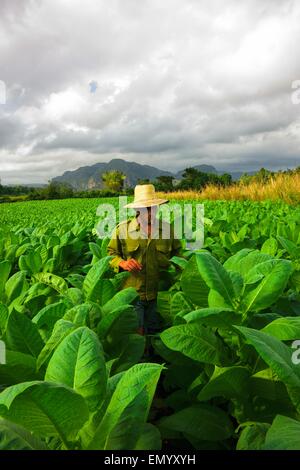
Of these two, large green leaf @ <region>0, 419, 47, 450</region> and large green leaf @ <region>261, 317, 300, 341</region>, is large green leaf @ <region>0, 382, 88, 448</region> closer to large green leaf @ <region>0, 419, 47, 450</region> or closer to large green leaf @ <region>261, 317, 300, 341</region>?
large green leaf @ <region>0, 419, 47, 450</region>

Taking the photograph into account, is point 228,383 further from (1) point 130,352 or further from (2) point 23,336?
(2) point 23,336

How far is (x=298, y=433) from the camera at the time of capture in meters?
0.89

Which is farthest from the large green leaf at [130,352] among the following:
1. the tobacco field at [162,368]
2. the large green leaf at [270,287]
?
the large green leaf at [270,287]

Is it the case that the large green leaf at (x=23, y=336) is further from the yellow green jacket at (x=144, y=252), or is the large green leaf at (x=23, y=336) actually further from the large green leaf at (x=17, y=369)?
the yellow green jacket at (x=144, y=252)

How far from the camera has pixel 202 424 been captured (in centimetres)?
129

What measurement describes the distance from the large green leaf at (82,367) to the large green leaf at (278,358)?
1.14 ft

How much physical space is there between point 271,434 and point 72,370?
1.55 ft

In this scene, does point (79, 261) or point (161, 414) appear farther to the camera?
point (79, 261)

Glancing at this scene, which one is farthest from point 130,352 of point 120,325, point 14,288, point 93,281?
point 14,288

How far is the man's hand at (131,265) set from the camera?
3.51 metres

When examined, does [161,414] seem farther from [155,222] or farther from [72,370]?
[155,222]

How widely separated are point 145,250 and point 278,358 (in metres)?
2.79

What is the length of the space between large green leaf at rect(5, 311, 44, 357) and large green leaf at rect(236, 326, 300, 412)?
648 millimetres
